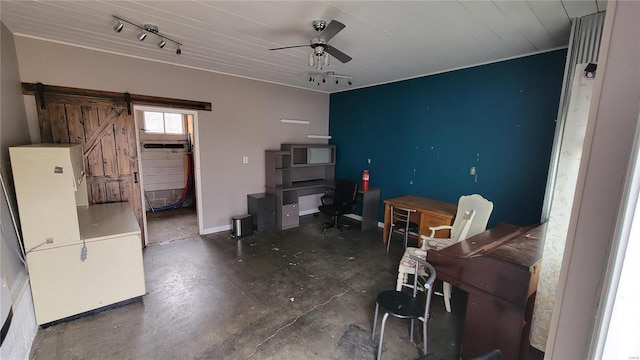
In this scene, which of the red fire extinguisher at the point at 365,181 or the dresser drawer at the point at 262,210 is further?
the red fire extinguisher at the point at 365,181

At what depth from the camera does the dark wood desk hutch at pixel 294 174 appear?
16.1 feet

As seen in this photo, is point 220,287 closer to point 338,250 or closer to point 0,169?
point 338,250

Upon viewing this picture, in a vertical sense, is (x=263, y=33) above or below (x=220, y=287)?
above

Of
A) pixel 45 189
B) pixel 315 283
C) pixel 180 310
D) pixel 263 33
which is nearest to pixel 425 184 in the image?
pixel 315 283

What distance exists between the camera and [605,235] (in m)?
0.46

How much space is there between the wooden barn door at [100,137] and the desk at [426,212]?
3830 mm

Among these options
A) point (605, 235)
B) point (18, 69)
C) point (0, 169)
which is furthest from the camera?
point (18, 69)

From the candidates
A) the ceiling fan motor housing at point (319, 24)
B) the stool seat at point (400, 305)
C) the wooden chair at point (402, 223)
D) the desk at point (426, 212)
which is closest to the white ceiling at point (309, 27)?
the ceiling fan motor housing at point (319, 24)

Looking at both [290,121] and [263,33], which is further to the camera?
[290,121]

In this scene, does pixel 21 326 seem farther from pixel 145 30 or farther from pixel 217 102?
pixel 217 102

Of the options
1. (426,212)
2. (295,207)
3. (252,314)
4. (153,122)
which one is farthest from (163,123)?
(426,212)

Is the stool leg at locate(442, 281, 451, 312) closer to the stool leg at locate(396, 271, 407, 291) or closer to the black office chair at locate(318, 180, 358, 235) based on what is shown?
the stool leg at locate(396, 271, 407, 291)

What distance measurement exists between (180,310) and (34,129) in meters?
2.82

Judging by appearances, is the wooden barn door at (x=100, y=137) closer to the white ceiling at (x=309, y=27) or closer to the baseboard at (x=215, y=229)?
the white ceiling at (x=309, y=27)
